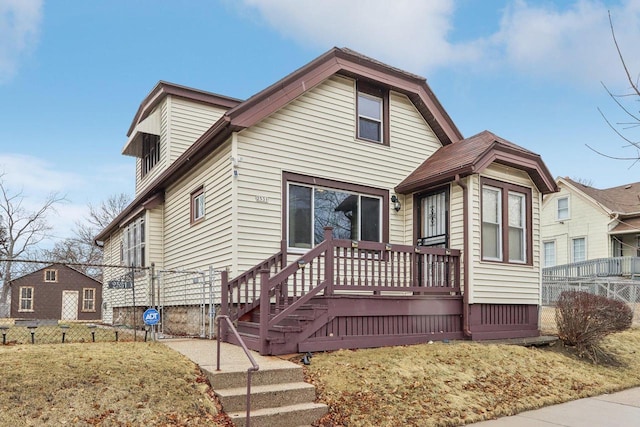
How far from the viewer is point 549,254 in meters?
31.3

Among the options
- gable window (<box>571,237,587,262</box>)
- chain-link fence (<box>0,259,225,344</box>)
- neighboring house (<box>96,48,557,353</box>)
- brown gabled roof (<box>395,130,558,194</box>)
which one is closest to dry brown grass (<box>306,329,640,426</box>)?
neighboring house (<box>96,48,557,353</box>)

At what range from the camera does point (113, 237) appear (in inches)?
744

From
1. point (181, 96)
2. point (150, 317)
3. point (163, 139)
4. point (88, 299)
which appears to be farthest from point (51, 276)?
point (150, 317)

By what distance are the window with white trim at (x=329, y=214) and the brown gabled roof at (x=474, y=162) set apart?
100 cm

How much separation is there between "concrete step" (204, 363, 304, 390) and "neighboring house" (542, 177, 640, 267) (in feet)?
83.0

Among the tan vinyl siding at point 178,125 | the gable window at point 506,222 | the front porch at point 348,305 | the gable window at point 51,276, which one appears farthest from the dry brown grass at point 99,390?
the gable window at point 51,276

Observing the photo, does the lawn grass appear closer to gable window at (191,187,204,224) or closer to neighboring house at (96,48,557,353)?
neighboring house at (96,48,557,353)

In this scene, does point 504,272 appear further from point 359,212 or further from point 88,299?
point 88,299

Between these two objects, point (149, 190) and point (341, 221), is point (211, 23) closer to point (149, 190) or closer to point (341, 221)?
point (149, 190)

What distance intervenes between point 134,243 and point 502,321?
10.2 meters

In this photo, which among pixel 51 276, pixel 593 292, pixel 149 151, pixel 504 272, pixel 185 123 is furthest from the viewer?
pixel 51 276

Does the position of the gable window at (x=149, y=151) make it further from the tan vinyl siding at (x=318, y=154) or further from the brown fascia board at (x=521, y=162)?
the brown fascia board at (x=521, y=162)

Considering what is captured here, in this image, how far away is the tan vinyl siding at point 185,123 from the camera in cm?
1475

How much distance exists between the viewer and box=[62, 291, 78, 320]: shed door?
2995 cm
